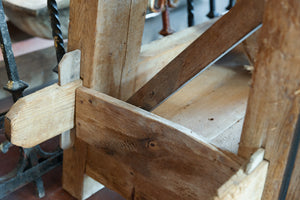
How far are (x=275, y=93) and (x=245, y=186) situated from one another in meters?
0.21

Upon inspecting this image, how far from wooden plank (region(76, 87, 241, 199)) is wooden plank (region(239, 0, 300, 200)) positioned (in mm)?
86

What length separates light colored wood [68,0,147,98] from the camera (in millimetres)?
1130

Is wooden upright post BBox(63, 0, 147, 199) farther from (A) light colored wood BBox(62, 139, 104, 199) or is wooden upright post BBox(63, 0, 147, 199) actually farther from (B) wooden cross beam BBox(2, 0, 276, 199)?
(A) light colored wood BBox(62, 139, 104, 199)

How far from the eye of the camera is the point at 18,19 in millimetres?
2012

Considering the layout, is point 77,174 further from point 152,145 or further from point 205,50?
point 205,50

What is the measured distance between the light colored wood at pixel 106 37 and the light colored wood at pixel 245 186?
576 mm

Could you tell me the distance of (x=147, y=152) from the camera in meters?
1.09

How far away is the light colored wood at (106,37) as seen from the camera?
113 cm

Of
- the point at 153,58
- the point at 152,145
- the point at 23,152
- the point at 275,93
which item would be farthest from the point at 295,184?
the point at 23,152

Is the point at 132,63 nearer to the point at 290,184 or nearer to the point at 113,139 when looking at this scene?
the point at 113,139

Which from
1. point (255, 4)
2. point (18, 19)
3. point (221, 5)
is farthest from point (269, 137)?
point (221, 5)

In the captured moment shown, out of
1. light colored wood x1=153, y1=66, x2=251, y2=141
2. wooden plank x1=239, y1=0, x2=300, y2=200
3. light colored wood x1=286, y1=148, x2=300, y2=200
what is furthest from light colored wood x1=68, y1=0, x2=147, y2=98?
light colored wood x1=286, y1=148, x2=300, y2=200

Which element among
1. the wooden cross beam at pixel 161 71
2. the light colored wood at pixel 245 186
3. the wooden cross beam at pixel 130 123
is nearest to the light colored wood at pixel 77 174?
the wooden cross beam at pixel 130 123

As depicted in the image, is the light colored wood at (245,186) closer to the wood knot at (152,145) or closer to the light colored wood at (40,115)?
the wood knot at (152,145)
